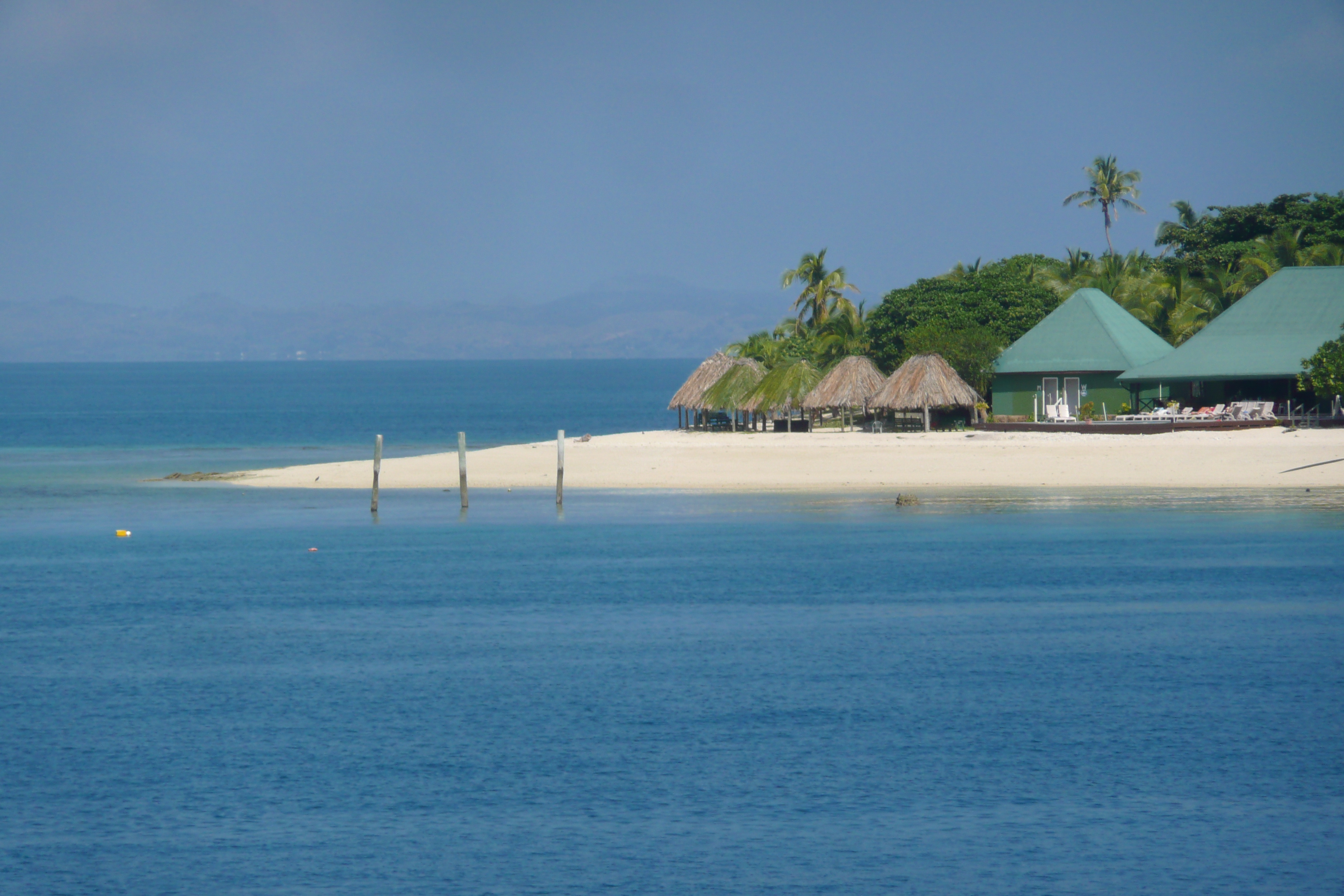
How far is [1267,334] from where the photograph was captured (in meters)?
52.0

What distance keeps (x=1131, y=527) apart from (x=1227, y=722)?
55.6 ft

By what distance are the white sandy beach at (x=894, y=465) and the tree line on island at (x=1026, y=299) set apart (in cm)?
404

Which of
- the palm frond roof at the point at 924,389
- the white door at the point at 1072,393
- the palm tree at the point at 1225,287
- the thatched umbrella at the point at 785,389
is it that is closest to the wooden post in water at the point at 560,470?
the palm frond roof at the point at 924,389

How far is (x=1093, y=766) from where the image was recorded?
14.6 m

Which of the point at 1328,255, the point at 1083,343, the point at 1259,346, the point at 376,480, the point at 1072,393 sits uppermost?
the point at 1328,255

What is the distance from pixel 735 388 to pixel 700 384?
2.50 meters

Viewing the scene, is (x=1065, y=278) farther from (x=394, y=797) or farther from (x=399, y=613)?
(x=394, y=797)

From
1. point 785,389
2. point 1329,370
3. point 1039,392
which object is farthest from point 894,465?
point 1329,370

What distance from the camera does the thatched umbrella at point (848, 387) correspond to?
5281 cm

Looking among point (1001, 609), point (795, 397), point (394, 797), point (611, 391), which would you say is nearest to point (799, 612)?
point (1001, 609)

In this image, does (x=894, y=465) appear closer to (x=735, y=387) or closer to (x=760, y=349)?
(x=735, y=387)

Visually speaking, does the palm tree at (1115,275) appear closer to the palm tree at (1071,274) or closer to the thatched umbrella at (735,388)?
the palm tree at (1071,274)

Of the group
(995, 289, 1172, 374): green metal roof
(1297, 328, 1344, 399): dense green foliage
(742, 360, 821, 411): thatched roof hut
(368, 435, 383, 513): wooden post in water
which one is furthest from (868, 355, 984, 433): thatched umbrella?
(368, 435, 383, 513): wooden post in water

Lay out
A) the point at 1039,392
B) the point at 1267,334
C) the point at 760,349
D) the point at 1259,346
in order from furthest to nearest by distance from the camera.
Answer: the point at 760,349 < the point at 1039,392 < the point at 1267,334 < the point at 1259,346
